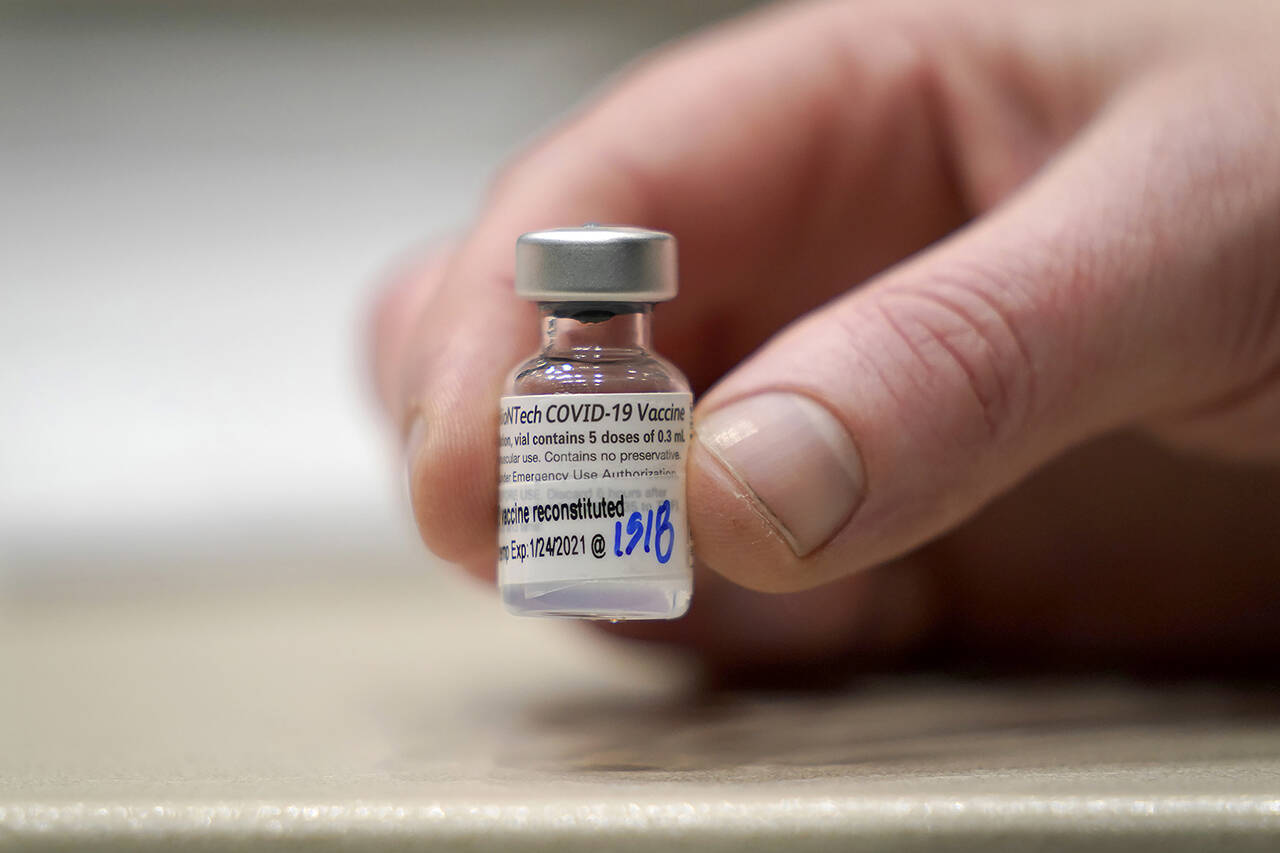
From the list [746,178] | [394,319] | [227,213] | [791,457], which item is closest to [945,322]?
[791,457]

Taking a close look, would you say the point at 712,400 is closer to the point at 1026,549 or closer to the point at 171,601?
the point at 1026,549

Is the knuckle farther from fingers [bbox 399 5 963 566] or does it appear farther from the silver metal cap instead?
fingers [bbox 399 5 963 566]

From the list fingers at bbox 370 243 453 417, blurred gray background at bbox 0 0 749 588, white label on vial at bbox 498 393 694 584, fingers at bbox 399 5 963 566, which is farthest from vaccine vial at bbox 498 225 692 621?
blurred gray background at bbox 0 0 749 588

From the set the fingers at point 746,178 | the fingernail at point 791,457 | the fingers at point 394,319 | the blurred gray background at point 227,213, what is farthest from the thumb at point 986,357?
the blurred gray background at point 227,213

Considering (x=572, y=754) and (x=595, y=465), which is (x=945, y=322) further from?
(x=572, y=754)

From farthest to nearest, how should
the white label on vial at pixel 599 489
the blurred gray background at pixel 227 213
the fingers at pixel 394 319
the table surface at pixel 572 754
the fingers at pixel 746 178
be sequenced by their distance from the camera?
the blurred gray background at pixel 227 213, the fingers at pixel 394 319, the fingers at pixel 746 178, the white label on vial at pixel 599 489, the table surface at pixel 572 754

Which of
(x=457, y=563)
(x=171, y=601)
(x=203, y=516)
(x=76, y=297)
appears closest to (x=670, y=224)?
(x=457, y=563)

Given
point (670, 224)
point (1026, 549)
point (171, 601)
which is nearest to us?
point (670, 224)

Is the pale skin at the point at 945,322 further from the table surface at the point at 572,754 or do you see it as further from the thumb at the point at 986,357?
the table surface at the point at 572,754
